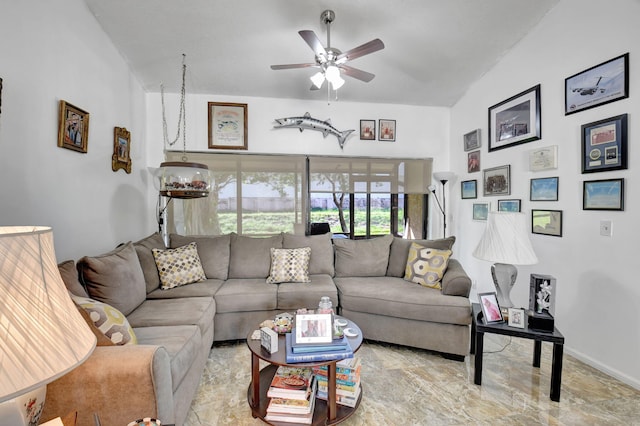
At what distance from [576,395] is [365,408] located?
1394 mm

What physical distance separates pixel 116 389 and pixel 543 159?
3.47m

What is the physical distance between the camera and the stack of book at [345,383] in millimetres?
1679

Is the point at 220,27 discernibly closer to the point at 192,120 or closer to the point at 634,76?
the point at 192,120

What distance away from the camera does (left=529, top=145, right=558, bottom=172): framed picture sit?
2.55m

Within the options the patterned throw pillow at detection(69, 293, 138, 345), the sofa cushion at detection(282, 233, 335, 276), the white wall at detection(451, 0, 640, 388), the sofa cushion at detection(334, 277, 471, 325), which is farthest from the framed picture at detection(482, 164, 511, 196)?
the patterned throw pillow at detection(69, 293, 138, 345)

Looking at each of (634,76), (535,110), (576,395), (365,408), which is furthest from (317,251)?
(634,76)

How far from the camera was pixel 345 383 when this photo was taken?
169cm

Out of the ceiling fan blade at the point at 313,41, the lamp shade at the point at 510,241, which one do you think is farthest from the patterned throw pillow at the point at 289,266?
the ceiling fan blade at the point at 313,41

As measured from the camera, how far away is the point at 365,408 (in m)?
1.75

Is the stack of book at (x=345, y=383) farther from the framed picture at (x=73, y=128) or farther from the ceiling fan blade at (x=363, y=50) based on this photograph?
the framed picture at (x=73, y=128)

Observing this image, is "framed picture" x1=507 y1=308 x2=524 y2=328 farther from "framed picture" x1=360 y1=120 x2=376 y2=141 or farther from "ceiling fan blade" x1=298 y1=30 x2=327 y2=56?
"framed picture" x1=360 y1=120 x2=376 y2=141

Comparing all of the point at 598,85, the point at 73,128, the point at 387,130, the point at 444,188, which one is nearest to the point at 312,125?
the point at 387,130

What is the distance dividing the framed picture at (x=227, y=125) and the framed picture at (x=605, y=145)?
342 cm

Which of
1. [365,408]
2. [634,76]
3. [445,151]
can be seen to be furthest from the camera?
[445,151]
